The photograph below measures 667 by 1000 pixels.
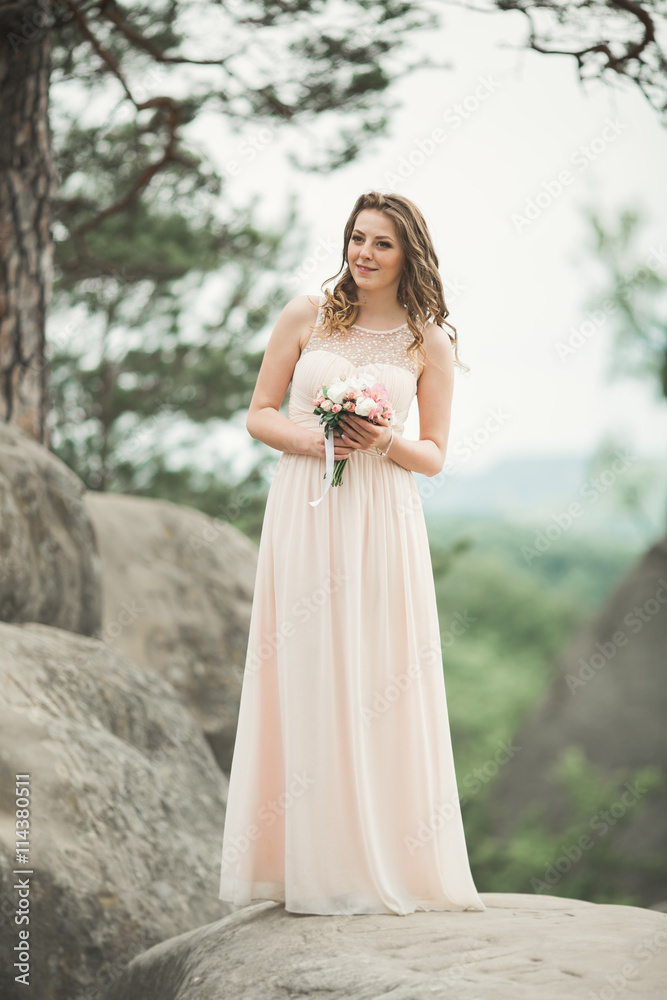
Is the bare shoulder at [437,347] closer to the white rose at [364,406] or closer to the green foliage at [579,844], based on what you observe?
the white rose at [364,406]

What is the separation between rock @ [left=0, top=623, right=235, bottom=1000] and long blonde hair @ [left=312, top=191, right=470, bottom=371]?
2176 millimetres

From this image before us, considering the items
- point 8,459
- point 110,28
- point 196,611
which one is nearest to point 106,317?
point 110,28

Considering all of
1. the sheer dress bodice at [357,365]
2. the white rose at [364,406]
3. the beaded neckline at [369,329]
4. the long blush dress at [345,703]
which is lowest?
the long blush dress at [345,703]

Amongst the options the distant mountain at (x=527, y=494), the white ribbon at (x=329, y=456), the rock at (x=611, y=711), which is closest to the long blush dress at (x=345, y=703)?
the white ribbon at (x=329, y=456)

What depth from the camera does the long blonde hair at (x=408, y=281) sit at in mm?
3648

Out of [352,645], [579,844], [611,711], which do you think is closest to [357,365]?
[352,645]

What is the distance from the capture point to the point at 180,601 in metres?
7.21

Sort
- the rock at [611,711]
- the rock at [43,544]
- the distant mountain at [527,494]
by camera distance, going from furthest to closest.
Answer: the distant mountain at [527,494]
the rock at [611,711]
the rock at [43,544]

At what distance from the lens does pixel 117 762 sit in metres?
4.37

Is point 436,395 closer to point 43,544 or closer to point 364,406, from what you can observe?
point 364,406

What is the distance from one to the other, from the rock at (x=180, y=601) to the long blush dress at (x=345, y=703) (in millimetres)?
3212

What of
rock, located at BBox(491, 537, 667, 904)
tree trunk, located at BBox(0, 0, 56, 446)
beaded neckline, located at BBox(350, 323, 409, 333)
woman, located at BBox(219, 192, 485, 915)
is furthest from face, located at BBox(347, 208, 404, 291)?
rock, located at BBox(491, 537, 667, 904)

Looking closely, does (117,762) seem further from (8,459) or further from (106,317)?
(106,317)

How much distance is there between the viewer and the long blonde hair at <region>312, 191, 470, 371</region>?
3648 mm
